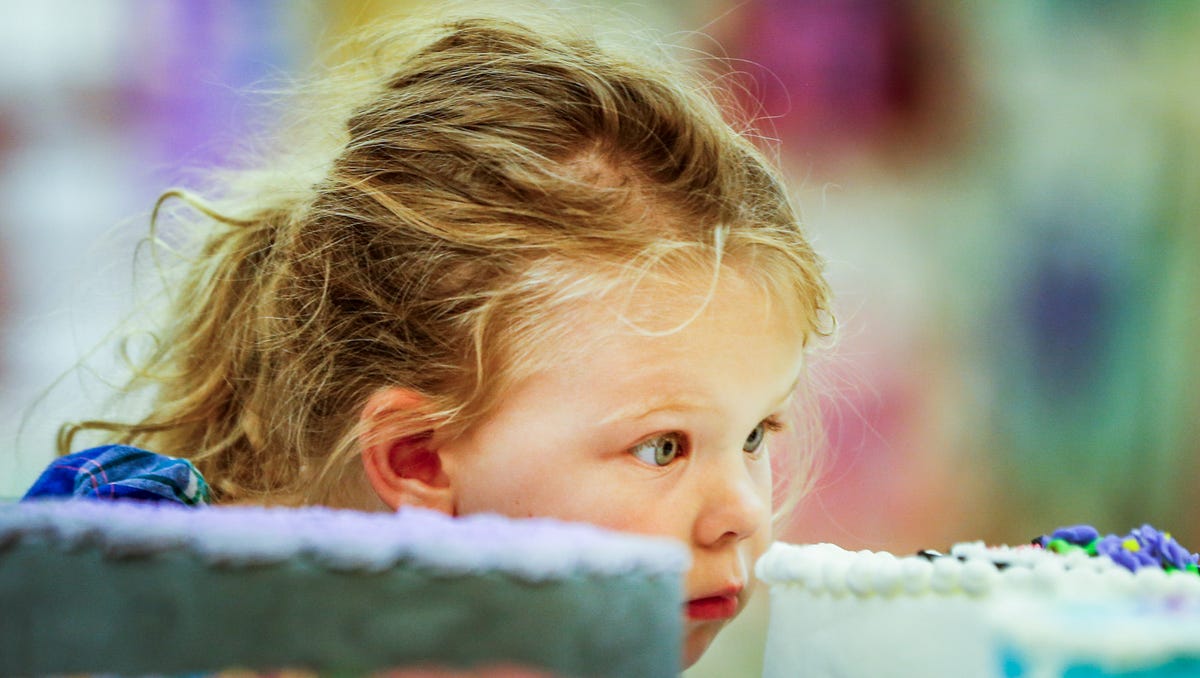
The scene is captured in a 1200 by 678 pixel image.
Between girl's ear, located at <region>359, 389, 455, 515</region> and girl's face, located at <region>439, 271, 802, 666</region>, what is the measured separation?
18 mm

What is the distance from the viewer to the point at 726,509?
2.42 feet

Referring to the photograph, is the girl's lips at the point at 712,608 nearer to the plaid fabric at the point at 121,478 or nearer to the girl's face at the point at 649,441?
the girl's face at the point at 649,441

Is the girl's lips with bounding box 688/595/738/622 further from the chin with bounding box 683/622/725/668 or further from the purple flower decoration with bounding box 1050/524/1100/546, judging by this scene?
the purple flower decoration with bounding box 1050/524/1100/546

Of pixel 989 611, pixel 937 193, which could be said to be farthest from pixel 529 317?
pixel 937 193

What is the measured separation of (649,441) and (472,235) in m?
0.18

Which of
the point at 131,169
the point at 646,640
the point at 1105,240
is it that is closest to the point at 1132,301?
the point at 1105,240

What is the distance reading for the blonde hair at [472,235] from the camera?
783 millimetres

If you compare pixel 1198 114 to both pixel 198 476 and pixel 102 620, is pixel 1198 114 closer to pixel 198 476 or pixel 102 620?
pixel 198 476

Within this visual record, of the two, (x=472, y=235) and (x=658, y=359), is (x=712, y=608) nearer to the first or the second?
(x=658, y=359)

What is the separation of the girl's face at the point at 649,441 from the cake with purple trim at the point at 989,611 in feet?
0.63

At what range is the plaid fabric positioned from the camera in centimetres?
74

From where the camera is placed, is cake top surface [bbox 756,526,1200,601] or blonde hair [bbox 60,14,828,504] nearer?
cake top surface [bbox 756,526,1200,601]

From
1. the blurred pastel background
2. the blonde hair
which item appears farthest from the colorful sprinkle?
the blurred pastel background

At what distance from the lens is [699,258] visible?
0.79 meters
